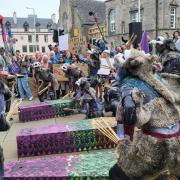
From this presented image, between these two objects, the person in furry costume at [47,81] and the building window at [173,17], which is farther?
the building window at [173,17]

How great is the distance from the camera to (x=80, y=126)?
6902mm

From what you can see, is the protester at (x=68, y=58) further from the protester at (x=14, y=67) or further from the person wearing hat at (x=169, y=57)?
the person wearing hat at (x=169, y=57)

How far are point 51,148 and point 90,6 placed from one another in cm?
5660

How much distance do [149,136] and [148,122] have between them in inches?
5.1

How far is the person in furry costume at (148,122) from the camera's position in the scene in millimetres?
3270


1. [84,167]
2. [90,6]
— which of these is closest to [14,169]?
[84,167]

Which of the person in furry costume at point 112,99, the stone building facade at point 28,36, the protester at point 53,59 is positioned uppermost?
the stone building facade at point 28,36

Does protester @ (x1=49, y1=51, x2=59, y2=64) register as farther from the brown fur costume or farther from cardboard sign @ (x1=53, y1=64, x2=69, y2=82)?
the brown fur costume

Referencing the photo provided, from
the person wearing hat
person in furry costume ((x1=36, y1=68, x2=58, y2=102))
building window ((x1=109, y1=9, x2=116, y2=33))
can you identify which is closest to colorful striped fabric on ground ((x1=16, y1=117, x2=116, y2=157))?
the person wearing hat

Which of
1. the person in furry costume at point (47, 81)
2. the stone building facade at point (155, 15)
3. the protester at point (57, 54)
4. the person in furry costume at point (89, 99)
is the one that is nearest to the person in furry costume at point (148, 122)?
the person in furry costume at point (89, 99)

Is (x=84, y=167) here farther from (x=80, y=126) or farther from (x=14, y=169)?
(x=80, y=126)

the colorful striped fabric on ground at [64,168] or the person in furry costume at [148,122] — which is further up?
the person in furry costume at [148,122]

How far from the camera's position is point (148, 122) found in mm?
3324

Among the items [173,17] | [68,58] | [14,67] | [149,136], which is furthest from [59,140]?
[173,17]
